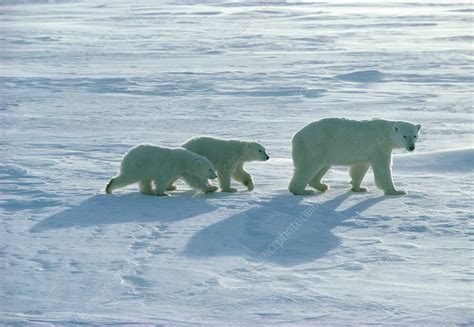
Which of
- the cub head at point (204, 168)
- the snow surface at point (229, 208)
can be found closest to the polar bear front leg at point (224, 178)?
the snow surface at point (229, 208)

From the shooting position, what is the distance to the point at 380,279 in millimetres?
4949

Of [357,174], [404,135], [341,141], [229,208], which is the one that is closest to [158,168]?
[229,208]

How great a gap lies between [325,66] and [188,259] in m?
13.6

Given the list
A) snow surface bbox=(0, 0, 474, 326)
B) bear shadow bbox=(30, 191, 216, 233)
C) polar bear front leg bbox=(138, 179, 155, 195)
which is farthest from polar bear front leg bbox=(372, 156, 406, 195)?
polar bear front leg bbox=(138, 179, 155, 195)

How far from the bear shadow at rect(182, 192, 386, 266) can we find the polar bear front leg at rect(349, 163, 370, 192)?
0.59 m

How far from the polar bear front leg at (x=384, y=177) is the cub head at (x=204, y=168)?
143 centimetres

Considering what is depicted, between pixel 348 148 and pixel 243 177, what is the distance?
0.99m

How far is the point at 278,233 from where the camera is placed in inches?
234

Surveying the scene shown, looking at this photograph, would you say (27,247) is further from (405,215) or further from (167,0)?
(167,0)

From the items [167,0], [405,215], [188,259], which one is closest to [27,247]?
[188,259]

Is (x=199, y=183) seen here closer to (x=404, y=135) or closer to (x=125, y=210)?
(x=125, y=210)

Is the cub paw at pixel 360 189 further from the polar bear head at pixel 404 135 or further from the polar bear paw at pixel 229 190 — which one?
the polar bear paw at pixel 229 190

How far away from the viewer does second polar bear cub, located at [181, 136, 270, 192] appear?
7.55 meters

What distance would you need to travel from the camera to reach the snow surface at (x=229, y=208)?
14.9ft
